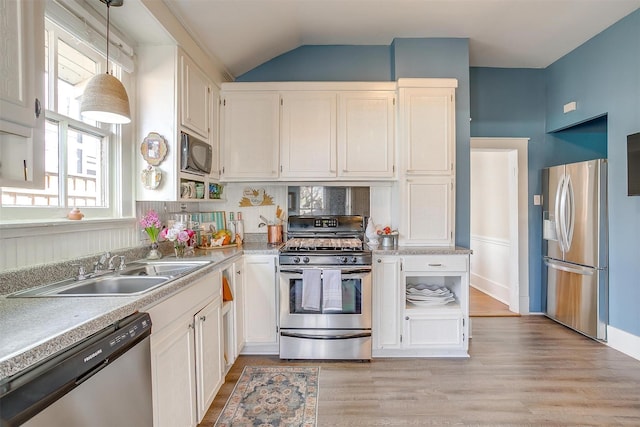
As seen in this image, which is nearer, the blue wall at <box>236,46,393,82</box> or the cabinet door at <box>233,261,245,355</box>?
the cabinet door at <box>233,261,245,355</box>

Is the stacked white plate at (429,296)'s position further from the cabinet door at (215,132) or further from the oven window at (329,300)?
the cabinet door at (215,132)

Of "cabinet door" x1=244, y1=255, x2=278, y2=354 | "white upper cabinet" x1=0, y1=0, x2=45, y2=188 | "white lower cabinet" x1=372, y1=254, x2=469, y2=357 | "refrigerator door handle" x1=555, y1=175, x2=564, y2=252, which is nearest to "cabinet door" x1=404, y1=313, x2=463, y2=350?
"white lower cabinet" x1=372, y1=254, x2=469, y2=357

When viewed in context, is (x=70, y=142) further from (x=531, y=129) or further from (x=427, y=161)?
(x=531, y=129)

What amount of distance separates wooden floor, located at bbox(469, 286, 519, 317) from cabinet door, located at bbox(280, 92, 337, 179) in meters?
2.55

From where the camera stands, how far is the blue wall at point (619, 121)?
2811mm

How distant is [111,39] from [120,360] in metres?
1.85

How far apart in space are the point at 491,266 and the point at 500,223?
0.65 meters

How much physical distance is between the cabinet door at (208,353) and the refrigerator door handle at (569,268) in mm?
3428

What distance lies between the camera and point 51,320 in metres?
1.07

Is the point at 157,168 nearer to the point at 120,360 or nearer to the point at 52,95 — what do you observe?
the point at 52,95

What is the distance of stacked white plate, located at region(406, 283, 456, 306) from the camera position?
288cm

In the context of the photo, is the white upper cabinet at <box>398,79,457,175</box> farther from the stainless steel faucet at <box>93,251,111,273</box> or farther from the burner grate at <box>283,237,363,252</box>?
the stainless steel faucet at <box>93,251,111,273</box>

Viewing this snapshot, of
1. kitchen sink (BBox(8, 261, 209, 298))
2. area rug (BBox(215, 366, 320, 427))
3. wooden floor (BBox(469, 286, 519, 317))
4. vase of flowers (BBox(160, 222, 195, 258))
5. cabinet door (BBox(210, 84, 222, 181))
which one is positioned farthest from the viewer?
wooden floor (BBox(469, 286, 519, 317))

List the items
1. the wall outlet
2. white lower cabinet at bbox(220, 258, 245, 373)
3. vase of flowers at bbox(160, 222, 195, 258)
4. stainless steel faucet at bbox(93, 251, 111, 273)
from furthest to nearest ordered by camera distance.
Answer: the wall outlet → white lower cabinet at bbox(220, 258, 245, 373) → vase of flowers at bbox(160, 222, 195, 258) → stainless steel faucet at bbox(93, 251, 111, 273)
